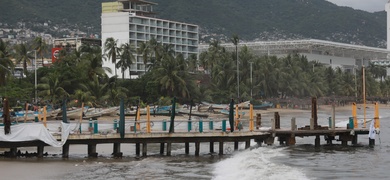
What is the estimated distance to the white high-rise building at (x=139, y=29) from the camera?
154 metres

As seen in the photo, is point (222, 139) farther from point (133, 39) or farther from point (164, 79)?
point (133, 39)

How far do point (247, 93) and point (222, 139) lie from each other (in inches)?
3500

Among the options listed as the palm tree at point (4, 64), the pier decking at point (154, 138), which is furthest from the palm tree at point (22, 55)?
the pier decking at point (154, 138)

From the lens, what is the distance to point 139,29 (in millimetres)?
157500

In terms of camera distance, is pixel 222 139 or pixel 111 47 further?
pixel 111 47

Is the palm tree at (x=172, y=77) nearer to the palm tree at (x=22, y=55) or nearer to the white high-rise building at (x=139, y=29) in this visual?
the palm tree at (x=22, y=55)

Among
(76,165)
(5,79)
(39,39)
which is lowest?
(76,165)

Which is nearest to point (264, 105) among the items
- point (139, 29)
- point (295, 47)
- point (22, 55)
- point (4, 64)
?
point (22, 55)

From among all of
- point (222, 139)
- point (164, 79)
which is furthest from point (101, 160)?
point (164, 79)

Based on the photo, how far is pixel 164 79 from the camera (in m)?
104

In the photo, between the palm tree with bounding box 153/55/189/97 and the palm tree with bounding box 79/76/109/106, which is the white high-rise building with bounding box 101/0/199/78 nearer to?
the palm tree with bounding box 153/55/189/97

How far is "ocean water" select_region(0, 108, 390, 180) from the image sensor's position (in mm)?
27359

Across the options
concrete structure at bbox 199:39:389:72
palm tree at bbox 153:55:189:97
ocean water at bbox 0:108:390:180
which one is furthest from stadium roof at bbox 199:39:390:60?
ocean water at bbox 0:108:390:180

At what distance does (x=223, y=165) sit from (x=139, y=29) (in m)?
129
